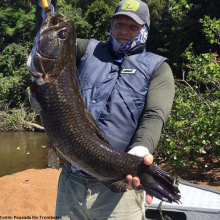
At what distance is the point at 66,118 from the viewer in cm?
224

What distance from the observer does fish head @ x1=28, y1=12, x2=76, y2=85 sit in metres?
2.26

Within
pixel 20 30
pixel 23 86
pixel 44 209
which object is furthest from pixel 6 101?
pixel 44 209

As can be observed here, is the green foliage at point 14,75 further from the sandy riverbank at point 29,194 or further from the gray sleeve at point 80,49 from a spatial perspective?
the gray sleeve at point 80,49

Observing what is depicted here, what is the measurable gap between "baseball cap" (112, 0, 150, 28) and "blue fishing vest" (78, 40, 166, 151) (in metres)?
0.29

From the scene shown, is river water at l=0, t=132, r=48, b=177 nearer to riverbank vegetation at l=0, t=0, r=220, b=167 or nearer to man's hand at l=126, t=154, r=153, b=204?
riverbank vegetation at l=0, t=0, r=220, b=167

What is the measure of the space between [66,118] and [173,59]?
1912 centimetres

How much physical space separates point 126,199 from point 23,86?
20.8 m

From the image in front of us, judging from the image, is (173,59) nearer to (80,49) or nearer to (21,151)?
(21,151)

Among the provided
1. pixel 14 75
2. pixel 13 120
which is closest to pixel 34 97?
pixel 13 120

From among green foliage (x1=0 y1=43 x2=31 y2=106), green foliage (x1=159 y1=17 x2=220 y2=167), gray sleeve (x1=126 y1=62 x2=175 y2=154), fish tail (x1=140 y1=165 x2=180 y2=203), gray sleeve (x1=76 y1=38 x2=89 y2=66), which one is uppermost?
gray sleeve (x1=76 y1=38 x2=89 y2=66)

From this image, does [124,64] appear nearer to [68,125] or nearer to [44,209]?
[68,125]

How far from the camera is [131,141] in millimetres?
2611

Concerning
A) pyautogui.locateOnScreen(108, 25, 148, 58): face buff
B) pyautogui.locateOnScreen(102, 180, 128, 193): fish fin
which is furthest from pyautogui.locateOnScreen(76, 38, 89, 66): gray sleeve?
pyautogui.locateOnScreen(102, 180, 128, 193): fish fin

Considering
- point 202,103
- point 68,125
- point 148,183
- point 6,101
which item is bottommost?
point 6,101
